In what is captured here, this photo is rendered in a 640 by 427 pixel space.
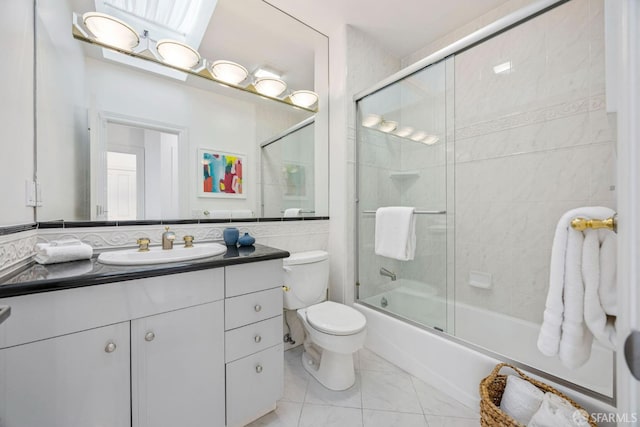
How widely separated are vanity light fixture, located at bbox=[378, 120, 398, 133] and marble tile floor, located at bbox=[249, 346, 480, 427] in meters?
1.79

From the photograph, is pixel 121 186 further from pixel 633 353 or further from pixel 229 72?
pixel 633 353

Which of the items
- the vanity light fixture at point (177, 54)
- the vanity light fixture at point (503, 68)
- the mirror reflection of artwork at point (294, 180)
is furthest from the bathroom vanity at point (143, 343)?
the vanity light fixture at point (503, 68)

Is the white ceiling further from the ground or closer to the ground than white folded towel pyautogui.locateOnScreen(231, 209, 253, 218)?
further from the ground

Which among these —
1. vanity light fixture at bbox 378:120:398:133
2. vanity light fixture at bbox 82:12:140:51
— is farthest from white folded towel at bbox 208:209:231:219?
vanity light fixture at bbox 378:120:398:133

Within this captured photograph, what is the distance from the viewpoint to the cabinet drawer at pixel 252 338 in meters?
1.15

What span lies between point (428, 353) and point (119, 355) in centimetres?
157

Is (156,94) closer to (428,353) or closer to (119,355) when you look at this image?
(119,355)

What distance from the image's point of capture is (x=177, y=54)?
4.96 feet

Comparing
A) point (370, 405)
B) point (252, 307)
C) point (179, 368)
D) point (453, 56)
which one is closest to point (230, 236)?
point (252, 307)

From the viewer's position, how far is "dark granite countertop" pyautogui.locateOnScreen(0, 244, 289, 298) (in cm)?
75

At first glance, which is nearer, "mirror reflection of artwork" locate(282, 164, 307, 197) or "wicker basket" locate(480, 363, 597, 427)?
"wicker basket" locate(480, 363, 597, 427)

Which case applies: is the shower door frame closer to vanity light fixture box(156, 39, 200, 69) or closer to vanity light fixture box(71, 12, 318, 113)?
vanity light fixture box(71, 12, 318, 113)

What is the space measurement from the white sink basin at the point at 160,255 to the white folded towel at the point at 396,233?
1160mm

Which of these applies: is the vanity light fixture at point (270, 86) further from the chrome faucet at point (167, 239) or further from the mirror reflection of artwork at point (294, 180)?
the chrome faucet at point (167, 239)
